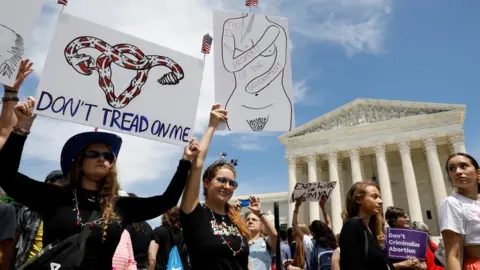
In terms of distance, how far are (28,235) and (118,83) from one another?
192cm

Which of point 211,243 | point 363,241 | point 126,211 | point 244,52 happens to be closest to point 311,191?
point 244,52

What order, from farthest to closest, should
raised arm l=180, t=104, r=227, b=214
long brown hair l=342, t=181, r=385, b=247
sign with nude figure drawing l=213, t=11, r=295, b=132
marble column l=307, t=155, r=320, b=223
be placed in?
marble column l=307, t=155, r=320, b=223 → sign with nude figure drawing l=213, t=11, r=295, b=132 → long brown hair l=342, t=181, r=385, b=247 → raised arm l=180, t=104, r=227, b=214

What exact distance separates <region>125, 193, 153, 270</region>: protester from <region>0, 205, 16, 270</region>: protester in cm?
144

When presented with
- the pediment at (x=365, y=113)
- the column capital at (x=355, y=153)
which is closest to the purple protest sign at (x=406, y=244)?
the column capital at (x=355, y=153)

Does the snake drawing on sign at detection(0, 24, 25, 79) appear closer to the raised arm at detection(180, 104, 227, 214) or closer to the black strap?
the black strap

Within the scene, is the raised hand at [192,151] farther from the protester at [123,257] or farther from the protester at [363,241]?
the protester at [363,241]

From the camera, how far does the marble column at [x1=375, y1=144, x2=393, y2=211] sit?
34.7 m

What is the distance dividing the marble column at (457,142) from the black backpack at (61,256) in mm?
38650

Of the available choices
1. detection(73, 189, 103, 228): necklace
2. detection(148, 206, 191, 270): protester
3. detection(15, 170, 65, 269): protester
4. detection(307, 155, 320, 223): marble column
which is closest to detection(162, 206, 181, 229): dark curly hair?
detection(148, 206, 191, 270): protester

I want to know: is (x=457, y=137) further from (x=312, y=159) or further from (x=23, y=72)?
(x=23, y=72)

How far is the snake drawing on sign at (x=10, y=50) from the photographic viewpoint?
2.81 metres

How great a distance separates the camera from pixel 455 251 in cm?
305

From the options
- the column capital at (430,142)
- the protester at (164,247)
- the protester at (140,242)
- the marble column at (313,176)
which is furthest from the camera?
the marble column at (313,176)

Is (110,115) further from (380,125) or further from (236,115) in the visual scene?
(380,125)
